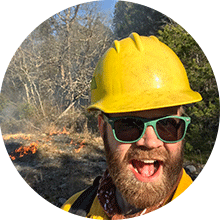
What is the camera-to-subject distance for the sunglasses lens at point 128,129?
3.02 metres

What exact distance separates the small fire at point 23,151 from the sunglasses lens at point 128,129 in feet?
4.55

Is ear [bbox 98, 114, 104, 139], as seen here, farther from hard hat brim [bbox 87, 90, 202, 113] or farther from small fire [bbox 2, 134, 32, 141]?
small fire [bbox 2, 134, 32, 141]

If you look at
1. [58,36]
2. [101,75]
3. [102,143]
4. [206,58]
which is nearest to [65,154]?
[102,143]

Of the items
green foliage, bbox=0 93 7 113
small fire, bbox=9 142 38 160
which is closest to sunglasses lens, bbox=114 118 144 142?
small fire, bbox=9 142 38 160

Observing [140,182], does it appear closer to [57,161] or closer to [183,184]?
[183,184]

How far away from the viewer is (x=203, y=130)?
379 cm

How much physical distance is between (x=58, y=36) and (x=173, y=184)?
2.30m

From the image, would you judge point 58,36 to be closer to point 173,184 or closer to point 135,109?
point 135,109

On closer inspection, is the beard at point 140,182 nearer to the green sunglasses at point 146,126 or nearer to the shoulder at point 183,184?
the green sunglasses at point 146,126

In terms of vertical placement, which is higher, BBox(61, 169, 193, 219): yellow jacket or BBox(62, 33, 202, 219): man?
BBox(62, 33, 202, 219): man

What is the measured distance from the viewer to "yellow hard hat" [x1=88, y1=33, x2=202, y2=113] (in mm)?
2912

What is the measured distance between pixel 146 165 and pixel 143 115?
575mm

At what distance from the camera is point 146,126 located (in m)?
3.01

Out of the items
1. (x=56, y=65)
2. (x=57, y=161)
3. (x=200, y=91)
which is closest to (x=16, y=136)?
(x=57, y=161)
